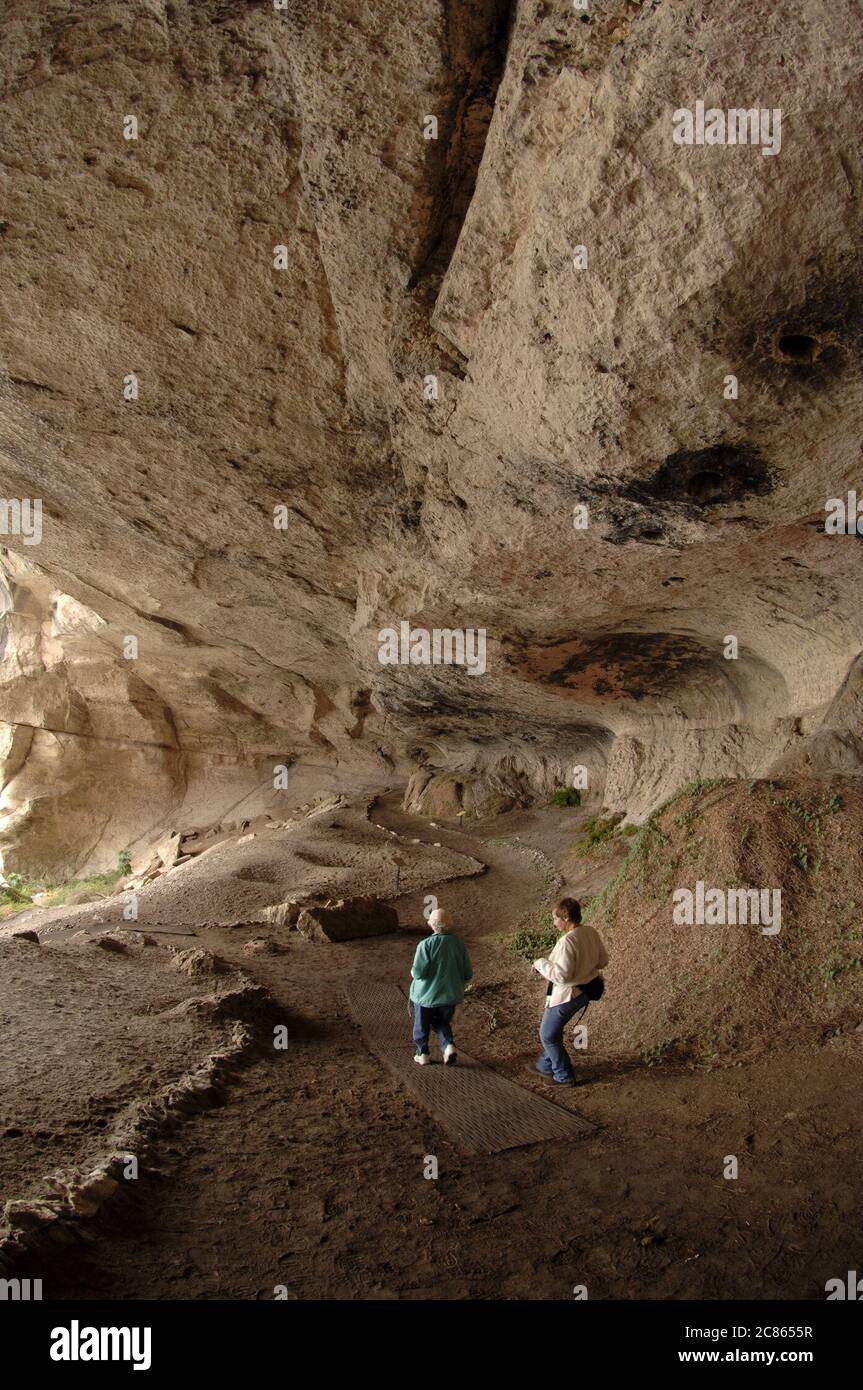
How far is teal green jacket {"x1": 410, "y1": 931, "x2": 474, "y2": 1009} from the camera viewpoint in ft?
19.0

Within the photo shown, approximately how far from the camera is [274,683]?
1900 cm

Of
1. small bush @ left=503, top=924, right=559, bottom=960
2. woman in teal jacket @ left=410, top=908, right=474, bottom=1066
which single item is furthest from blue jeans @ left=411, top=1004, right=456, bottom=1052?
small bush @ left=503, top=924, right=559, bottom=960

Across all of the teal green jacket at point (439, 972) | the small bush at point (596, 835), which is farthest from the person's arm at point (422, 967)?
the small bush at point (596, 835)

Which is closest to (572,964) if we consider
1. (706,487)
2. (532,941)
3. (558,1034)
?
(558,1034)

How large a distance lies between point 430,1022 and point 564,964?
1.13m

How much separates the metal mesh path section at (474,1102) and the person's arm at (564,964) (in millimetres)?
729

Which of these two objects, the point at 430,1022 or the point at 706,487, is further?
the point at 706,487

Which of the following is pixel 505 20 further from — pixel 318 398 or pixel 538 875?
pixel 538 875

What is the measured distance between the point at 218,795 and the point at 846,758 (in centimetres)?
1835

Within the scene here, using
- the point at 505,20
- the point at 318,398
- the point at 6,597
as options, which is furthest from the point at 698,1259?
the point at 6,597

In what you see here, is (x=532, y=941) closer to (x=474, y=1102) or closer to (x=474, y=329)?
(x=474, y=1102)

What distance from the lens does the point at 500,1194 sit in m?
3.98

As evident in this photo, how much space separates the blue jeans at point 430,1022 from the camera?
5.82 metres

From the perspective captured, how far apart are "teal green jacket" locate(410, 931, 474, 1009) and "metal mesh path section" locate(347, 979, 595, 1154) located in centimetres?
46
